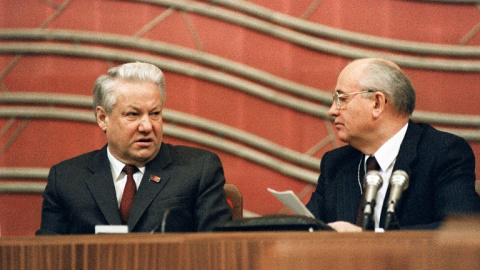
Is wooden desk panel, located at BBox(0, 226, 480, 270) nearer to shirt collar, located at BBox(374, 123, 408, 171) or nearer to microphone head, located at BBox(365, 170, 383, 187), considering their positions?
microphone head, located at BBox(365, 170, 383, 187)

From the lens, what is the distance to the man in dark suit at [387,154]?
2.59 meters

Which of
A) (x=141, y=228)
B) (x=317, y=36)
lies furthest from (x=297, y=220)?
(x=317, y=36)

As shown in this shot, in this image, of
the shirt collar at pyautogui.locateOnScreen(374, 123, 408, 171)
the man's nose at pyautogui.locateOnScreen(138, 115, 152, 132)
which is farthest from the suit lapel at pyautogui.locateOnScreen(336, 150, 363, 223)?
the man's nose at pyautogui.locateOnScreen(138, 115, 152, 132)

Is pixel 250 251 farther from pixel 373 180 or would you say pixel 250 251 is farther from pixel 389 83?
pixel 389 83

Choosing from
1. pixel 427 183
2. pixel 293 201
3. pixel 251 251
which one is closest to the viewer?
pixel 251 251

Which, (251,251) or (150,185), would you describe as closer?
(251,251)

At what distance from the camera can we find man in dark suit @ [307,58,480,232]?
2.59 metres

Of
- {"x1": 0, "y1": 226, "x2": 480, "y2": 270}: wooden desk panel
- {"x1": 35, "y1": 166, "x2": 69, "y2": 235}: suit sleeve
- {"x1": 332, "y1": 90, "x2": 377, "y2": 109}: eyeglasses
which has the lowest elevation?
{"x1": 0, "y1": 226, "x2": 480, "y2": 270}: wooden desk panel

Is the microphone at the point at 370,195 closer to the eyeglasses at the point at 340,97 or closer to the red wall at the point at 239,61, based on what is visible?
the eyeglasses at the point at 340,97

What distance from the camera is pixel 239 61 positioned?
12.7 feet

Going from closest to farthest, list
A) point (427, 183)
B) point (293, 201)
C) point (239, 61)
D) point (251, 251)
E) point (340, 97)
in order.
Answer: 1. point (251, 251)
2. point (293, 201)
3. point (427, 183)
4. point (340, 97)
5. point (239, 61)

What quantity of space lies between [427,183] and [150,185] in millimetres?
1072

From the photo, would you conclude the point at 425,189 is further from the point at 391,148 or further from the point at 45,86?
the point at 45,86

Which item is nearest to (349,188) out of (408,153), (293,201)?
(408,153)
